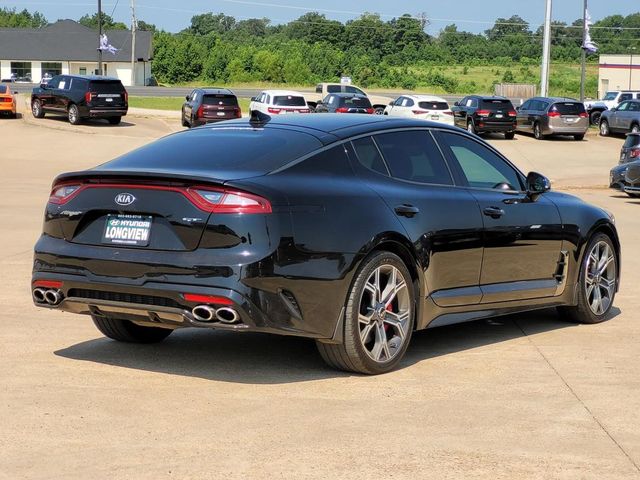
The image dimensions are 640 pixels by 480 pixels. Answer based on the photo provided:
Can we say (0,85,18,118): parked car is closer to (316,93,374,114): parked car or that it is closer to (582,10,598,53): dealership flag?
(316,93,374,114): parked car

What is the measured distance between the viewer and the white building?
98438mm

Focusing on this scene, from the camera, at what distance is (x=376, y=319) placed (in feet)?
23.6

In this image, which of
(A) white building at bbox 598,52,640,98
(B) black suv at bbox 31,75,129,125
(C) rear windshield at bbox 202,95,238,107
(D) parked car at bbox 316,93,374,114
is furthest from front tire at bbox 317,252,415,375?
(A) white building at bbox 598,52,640,98

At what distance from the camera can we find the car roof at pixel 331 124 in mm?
7488

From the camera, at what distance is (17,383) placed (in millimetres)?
6832

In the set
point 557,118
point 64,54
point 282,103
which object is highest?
point 64,54

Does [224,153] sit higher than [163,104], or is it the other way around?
[224,153]

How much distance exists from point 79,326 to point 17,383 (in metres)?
2.01

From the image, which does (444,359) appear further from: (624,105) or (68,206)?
(624,105)

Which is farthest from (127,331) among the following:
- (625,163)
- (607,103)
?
(607,103)

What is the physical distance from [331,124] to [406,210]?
777mm

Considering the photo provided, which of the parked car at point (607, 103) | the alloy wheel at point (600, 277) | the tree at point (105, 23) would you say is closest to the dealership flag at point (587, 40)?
the parked car at point (607, 103)

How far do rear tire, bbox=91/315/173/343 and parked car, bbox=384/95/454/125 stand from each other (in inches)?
1513

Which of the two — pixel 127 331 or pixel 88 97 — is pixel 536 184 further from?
pixel 88 97
